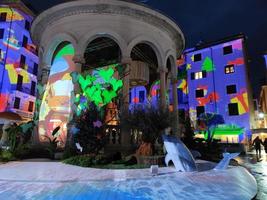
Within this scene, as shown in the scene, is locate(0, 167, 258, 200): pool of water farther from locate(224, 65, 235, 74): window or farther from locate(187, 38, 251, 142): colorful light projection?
locate(224, 65, 235, 74): window

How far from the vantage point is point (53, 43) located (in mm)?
14750

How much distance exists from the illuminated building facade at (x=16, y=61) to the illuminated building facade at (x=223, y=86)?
2553 centimetres

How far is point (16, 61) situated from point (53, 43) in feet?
69.1

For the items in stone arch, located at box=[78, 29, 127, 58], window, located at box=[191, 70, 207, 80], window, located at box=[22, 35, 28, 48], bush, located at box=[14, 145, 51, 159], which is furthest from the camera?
window, located at box=[191, 70, 207, 80]

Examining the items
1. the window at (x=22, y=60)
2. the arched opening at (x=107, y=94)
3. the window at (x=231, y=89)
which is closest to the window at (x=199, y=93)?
the window at (x=231, y=89)

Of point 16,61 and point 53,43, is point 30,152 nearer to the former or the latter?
point 53,43

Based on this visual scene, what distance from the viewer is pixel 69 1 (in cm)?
1339

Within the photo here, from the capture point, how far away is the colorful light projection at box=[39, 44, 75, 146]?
14.3 metres

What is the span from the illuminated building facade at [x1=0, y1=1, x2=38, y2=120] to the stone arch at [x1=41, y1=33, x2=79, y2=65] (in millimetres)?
18570

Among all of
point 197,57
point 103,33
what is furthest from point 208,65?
point 103,33

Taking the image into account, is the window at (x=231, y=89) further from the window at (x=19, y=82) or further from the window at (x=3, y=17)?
the window at (x=3, y=17)

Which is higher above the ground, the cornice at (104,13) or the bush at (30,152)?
the cornice at (104,13)

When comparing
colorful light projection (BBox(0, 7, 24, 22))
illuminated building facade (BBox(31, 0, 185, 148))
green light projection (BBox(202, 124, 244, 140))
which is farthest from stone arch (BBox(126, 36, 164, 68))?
colorful light projection (BBox(0, 7, 24, 22))

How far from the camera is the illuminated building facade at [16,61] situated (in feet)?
99.8
